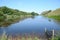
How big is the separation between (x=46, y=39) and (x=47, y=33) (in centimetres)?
161

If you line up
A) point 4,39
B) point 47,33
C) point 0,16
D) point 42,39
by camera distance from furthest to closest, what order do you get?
point 0,16 → point 47,33 → point 42,39 → point 4,39

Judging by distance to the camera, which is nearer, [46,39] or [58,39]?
[58,39]

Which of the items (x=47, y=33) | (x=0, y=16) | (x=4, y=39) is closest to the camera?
(x=4, y=39)

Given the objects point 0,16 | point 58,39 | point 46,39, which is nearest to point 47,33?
point 46,39

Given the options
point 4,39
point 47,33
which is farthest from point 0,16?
point 4,39

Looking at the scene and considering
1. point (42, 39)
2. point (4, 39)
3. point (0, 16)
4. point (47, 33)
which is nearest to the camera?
point (4, 39)

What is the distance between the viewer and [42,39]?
12.7 meters

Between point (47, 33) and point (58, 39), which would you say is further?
point (47, 33)

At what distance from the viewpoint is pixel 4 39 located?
10.0 meters

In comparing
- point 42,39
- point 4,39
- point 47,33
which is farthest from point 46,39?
point 4,39

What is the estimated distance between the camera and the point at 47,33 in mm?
14273

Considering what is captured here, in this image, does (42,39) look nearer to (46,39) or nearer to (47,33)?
(46,39)

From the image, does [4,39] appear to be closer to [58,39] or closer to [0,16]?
[58,39]

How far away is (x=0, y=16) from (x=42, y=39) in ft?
140
